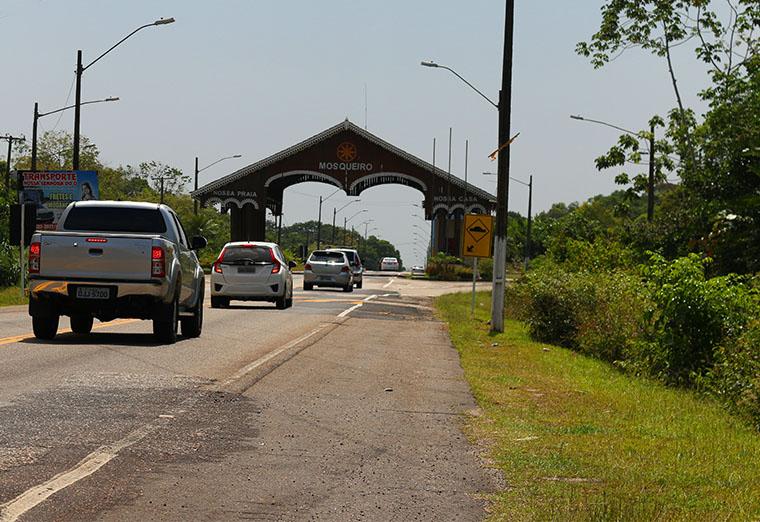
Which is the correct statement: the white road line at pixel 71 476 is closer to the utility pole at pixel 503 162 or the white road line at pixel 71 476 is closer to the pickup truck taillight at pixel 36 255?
the pickup truck taillight at pixel 36 255

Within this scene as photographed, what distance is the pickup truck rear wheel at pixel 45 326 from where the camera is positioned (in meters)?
17.8

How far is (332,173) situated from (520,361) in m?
60.9

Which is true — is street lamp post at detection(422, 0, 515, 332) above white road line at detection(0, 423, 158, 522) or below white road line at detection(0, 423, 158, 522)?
above

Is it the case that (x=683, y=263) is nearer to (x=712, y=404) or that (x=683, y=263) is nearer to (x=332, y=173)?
(x=712, y=404)

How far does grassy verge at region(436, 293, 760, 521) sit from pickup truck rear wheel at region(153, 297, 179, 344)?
14.2ft

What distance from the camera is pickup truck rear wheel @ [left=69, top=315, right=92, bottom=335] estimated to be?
64.5 ft

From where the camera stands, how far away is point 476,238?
3108cm

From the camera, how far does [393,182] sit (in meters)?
81.4

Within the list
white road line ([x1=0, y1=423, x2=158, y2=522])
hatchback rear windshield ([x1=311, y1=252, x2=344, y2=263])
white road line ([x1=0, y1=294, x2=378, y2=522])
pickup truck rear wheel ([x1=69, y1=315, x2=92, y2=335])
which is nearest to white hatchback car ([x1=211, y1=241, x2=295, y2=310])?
pickup truck rear wheel ([x1=69, y1=315, x2=92, y2=335])

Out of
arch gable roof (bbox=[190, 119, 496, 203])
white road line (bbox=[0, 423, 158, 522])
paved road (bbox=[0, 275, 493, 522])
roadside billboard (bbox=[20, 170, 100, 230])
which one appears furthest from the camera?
arch gable roof (bbox=[190, 119, 496, 203])

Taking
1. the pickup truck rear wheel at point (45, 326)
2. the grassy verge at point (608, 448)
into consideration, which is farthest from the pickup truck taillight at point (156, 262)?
the grassy verge at point (608, 448)

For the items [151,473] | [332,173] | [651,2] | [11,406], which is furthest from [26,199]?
[151,473]

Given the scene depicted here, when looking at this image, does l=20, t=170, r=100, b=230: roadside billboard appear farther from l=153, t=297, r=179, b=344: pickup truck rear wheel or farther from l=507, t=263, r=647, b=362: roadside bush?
l=153, t=297, r=179, b=344: pickup truck rear wheel

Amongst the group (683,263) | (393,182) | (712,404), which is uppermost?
(393,182)
